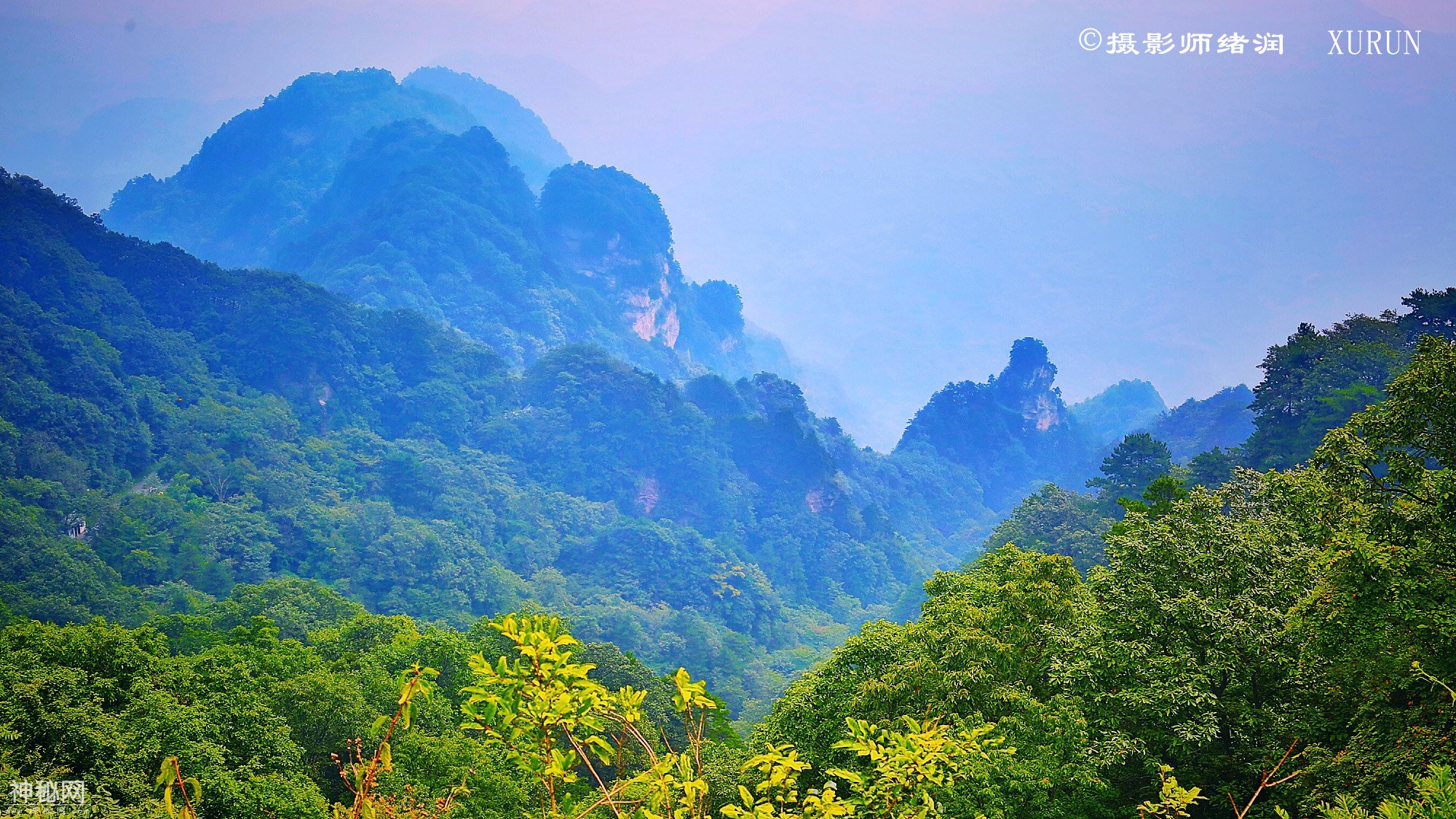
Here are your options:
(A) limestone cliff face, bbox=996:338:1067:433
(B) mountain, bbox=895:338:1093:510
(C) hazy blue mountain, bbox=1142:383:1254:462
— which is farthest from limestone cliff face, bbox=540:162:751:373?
(C) hazy blue mountain, bbox=1142:383:1254:462

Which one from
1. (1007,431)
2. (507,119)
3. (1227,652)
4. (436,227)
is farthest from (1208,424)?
(507,119)

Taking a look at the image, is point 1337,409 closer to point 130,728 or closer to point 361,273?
point 130,728

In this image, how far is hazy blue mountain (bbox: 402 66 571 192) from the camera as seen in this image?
14162cm

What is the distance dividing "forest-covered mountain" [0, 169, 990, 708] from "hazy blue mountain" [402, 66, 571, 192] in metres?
84.2

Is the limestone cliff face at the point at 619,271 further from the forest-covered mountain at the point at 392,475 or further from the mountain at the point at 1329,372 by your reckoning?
the mountain at the point at 1329,372

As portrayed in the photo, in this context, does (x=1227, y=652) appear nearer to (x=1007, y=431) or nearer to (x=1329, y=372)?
(x=1329, y=372)

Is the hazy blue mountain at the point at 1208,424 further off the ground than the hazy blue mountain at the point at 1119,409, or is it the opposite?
the hazy blue mountain at the point at 1119,409

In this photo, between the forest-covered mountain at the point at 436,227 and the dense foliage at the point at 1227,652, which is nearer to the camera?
the dense foliage at the point at 1227,652

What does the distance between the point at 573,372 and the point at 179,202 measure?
236 feet

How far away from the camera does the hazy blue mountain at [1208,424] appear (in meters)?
66.6

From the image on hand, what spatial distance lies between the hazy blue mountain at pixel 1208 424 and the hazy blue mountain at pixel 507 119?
10597 cm

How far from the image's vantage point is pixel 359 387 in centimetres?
5669

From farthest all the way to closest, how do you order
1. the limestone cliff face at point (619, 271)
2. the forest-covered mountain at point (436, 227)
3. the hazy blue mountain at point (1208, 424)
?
the limestone cliff face at point (619, 271)
the forest-covered mountain at point (436, 227)
the hazy blue mountain at point (1208, 424)

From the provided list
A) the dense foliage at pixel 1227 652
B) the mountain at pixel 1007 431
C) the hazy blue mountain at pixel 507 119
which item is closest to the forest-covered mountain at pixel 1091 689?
the dense foliage at pixel 1227 652
